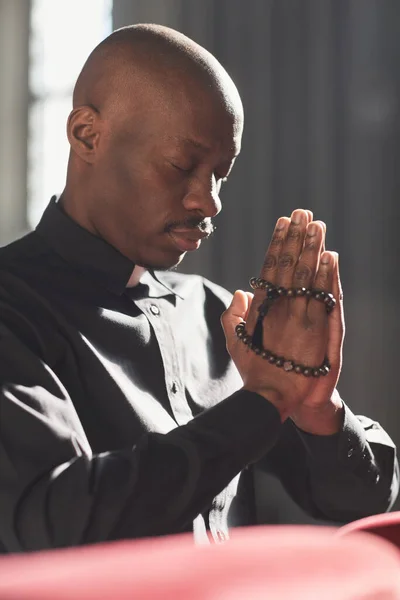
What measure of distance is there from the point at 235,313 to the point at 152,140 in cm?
26

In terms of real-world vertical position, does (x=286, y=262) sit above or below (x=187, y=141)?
below

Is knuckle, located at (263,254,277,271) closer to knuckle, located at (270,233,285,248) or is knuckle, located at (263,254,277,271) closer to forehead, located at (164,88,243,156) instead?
knuckle, located at (270,233,285,248)

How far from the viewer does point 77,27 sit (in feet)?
8.24

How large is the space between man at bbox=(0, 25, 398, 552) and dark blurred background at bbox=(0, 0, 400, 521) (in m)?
0.68

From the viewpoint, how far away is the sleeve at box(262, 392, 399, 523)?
4.07 ft

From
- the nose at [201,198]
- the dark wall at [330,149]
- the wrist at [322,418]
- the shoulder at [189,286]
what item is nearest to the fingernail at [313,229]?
the nose at [201,198]

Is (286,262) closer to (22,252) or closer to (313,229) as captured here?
(313,229)

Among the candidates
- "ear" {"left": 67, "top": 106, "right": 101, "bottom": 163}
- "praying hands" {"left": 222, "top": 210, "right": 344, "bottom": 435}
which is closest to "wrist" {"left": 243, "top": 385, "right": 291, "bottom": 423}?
"praying hands" {"left": 222, "top": 210, "right": 344, "bottom": 435}

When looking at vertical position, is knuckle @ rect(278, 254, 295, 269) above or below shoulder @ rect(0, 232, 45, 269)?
above

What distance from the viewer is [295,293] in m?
1.04

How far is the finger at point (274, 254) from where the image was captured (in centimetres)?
107

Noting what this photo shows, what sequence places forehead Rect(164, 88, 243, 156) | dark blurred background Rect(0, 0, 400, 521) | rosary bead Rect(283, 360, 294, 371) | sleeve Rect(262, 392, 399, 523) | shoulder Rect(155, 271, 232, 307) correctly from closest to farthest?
rosary bead Rect(283, 360, 294, 371) < forehead Rect(164, 88, 243, 156) < sleeve Rect(262, 392, 399, 523) < shoulder Rect(155, 271, 232, 307) < dark blurred background Rect(0, 0, 400, 521)

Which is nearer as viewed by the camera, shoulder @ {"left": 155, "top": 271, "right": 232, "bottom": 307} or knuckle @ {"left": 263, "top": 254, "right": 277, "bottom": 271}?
knuckle @ {"left": 263, "top": 254, "right": 277, "bottom": 271}

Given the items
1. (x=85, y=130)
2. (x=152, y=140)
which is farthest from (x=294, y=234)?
(x=85, y=130)
